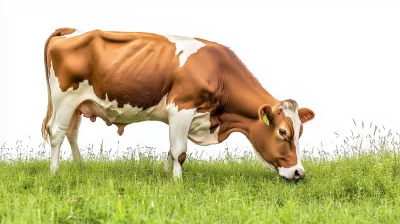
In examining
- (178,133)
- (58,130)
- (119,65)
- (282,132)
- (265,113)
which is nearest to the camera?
(178,133)

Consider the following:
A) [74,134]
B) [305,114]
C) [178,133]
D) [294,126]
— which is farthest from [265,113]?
→ [74,134]

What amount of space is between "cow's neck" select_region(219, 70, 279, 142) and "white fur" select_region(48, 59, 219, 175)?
0.29m

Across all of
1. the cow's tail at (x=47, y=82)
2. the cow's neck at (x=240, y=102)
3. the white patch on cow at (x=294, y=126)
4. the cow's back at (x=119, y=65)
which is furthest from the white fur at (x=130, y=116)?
the white patch on cow at (x=294, y=126)

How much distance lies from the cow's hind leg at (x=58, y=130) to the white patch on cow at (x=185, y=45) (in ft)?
7.10

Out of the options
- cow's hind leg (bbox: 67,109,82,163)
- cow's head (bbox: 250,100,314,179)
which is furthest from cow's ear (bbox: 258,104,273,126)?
cow's hind leg (bbox: 67,109,82,163)

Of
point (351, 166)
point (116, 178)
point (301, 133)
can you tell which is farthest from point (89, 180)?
point (351, 166)

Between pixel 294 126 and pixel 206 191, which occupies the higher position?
pixel 294 126

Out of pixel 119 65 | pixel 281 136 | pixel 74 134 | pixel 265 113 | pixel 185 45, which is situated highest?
pixel 185 45

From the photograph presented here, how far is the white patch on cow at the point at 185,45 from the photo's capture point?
10258mm

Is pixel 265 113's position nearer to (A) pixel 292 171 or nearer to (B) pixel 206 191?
(A) pixel 292 171

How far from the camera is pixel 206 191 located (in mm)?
9039

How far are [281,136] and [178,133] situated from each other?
1.78 metres

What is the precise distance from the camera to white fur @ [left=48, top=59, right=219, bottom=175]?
9938 millimetres

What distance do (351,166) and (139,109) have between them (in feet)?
13.2
